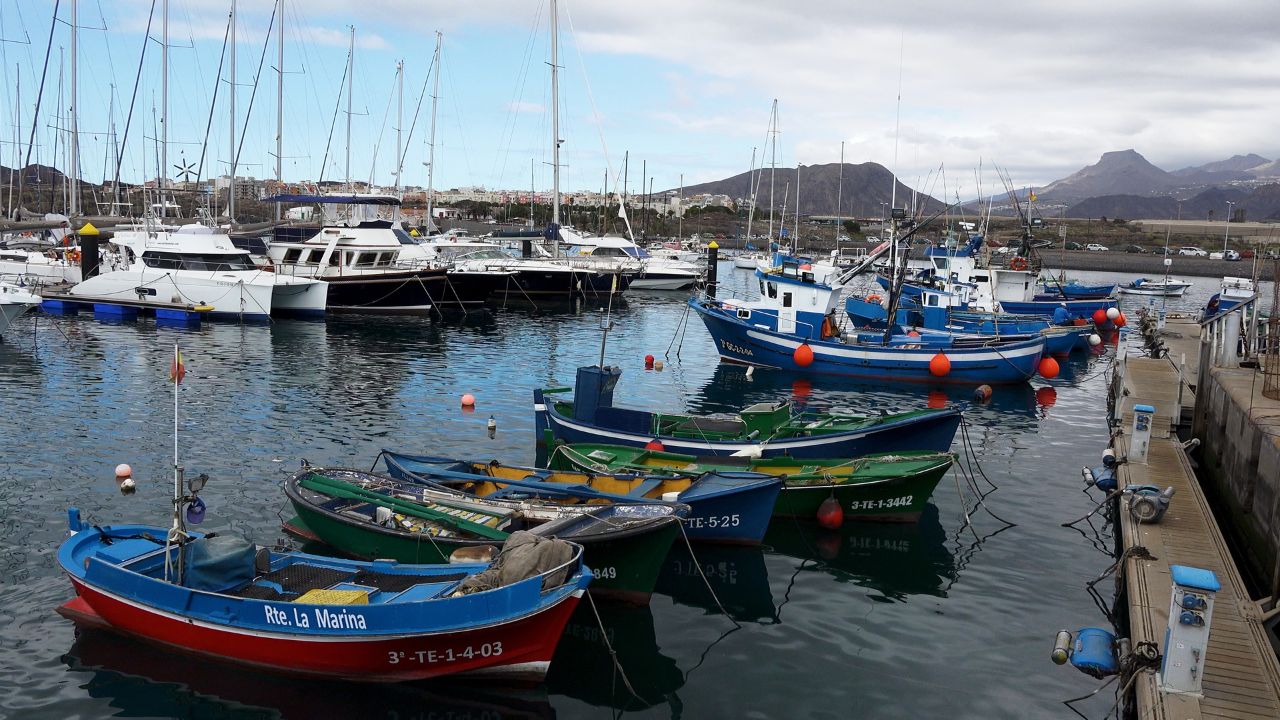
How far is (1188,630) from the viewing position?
845cm

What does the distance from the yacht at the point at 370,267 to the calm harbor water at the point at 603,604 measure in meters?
15.5

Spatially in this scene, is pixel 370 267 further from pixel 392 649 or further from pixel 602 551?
pixel 392 649

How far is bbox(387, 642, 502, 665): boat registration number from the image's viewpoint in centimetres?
1009

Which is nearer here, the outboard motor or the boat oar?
the boat oar

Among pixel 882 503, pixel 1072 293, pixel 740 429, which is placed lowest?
pixel 882 503

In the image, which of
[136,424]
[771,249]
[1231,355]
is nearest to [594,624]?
[136,424]

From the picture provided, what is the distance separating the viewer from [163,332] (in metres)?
37.6

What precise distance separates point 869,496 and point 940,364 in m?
16.9

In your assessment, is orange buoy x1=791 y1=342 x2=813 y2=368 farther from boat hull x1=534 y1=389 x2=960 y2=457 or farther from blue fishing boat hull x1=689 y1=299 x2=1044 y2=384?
boat hull x1=534 y1=389 x2=960 y2=457

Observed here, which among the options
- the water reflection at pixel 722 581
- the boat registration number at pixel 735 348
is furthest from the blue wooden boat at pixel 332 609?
the boat registration number at pixel 735 348

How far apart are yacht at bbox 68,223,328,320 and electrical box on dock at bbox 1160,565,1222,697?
39.7 metres

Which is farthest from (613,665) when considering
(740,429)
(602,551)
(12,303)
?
(12,303)

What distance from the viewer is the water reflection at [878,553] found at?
14.2 meters

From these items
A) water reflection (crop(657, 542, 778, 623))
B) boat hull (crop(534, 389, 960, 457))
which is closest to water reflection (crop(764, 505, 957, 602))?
water reflection (crop(657, 542, 778, 623))
